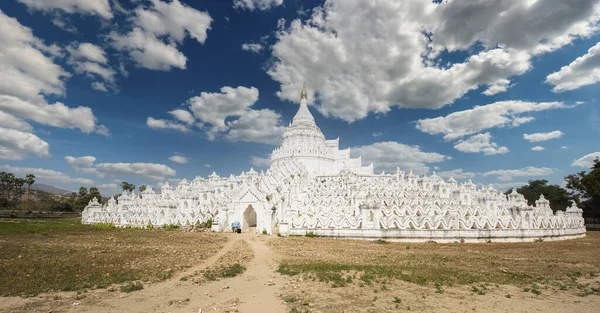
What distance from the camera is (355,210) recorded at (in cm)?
3531

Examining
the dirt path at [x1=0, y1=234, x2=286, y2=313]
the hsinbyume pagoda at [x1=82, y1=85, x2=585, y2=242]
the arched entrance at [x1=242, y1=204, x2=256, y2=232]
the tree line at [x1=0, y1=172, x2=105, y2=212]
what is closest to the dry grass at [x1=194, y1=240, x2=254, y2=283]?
the dirt path at [x1=0, y1=234, x2=286, y2=313]

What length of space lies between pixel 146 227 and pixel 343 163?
1861 inches

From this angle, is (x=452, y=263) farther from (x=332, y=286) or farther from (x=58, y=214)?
(x=58, y=214)

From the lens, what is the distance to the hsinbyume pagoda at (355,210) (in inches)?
1067

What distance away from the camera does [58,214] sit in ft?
211

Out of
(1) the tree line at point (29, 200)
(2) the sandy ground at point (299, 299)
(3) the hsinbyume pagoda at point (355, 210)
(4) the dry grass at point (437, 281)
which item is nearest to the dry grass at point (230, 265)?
(2) the sandy ground at point (299, 299)

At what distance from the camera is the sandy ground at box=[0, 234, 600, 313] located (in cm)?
938

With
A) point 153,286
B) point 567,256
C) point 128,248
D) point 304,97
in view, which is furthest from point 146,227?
point 304,97

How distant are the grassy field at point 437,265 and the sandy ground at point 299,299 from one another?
3.25 feet

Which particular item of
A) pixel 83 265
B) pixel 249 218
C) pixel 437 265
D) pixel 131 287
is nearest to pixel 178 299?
pixel 131 287

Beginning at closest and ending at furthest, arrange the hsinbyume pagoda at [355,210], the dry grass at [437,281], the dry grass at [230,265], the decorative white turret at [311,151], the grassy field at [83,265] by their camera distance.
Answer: the dry grass at [437,281] → the grassy field at [83,265] → the dry grass at [230,265] → the hsinbyume pagoda at [355,210] → the decorative white turret at [311,151]

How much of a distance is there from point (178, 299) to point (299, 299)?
3926mm

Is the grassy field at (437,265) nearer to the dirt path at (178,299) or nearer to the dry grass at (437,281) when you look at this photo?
the dry grass at (437,281)

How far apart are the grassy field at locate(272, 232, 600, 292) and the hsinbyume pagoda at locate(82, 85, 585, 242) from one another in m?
4.83
